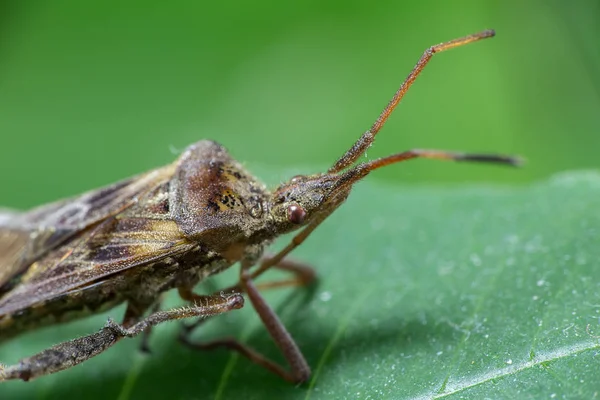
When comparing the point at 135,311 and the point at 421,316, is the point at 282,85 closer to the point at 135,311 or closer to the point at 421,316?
the point at 135,311

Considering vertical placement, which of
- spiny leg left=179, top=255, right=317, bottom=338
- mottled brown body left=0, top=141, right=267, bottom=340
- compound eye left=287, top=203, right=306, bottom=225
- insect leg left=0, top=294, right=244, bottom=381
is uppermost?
mottled brown body left=0, top=141, right=267, bottom=340

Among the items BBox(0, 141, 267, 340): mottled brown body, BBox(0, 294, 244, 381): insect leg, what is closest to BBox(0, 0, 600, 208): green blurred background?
BBox(0, 141, 267, 340): mottled brown body

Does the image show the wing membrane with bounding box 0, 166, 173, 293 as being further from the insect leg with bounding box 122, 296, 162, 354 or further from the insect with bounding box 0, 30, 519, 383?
the insect leg with bounding box 122, 296, 162, 354

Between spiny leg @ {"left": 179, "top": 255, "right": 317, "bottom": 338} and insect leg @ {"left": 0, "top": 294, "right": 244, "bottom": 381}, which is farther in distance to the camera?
spiny leg @ {"left": 179, "top": 255, "right": 317, "bottom": 338}

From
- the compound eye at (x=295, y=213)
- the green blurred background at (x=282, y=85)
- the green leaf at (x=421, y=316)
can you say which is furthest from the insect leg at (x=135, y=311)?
the green blurred background at (x=282, y=85)

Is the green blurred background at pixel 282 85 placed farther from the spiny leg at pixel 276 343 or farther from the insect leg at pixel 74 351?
the insect leg at pixel 74 351

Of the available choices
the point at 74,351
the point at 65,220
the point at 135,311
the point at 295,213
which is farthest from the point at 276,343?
the point at 65,220

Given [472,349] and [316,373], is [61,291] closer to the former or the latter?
[316,373]
